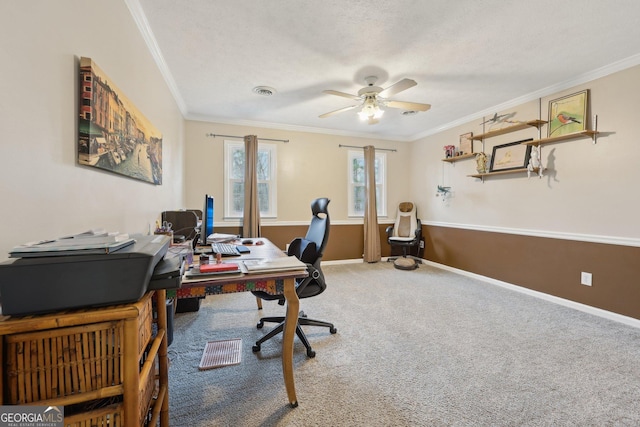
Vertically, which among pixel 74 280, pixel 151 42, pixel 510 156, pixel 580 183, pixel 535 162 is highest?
pixel 151 42

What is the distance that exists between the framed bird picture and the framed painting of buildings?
162 inches

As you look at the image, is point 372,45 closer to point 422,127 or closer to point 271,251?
point 271,251

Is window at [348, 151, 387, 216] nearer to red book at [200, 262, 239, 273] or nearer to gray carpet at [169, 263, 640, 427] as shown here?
gray carpet at [169, 263, 640, 427]

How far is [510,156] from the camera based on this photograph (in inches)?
139

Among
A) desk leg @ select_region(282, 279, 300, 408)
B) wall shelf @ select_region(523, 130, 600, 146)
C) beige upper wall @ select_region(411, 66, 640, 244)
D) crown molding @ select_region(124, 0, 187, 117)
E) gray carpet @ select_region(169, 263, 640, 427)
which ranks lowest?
gray carpet @ select_region(169, 263, 640, 427)

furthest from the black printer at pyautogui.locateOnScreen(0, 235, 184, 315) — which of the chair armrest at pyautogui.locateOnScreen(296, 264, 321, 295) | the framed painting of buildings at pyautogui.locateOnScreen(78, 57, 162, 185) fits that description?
the chair armrest at pyautogui.locateOnScreen(296, 264, 321, 295)

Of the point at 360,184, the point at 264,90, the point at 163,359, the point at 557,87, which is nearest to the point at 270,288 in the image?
the point at 163,359

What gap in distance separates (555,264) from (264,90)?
3.97m

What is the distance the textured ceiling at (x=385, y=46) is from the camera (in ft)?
6.10

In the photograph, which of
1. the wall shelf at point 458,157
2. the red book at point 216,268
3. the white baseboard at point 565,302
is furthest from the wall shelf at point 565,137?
the red book at point 216,268

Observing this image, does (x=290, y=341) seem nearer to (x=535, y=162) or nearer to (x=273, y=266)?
(x=273, y=266)

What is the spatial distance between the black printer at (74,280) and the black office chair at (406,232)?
14.1 feet

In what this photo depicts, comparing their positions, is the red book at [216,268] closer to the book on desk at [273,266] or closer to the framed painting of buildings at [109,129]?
the book on desk at [273,266]

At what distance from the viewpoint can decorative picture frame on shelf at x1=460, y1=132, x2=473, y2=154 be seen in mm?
4094
